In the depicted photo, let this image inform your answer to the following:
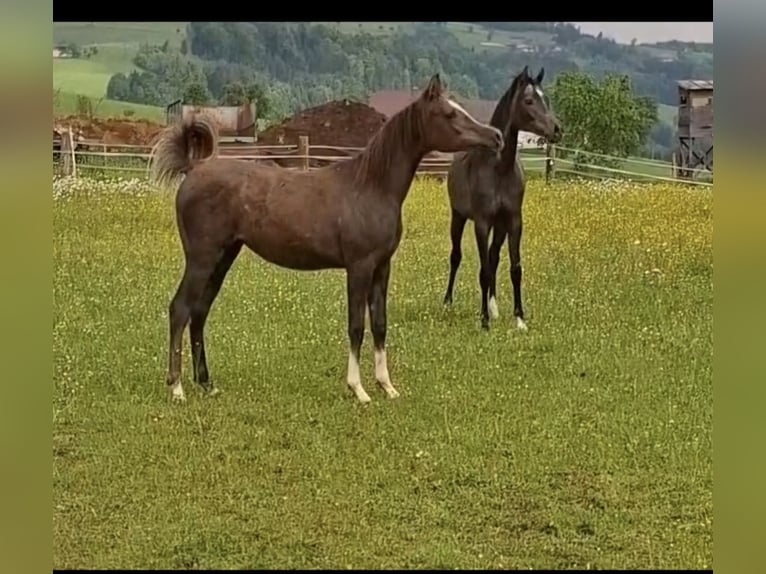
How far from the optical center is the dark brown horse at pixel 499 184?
1.81 meters

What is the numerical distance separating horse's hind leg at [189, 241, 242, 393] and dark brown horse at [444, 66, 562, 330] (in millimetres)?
417

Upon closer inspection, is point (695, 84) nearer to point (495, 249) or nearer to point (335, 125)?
point (495, 249)

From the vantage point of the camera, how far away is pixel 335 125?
1.81 meters

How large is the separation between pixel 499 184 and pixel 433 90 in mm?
219

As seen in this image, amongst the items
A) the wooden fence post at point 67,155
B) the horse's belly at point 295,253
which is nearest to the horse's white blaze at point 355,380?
the horse's belly at point 295,253

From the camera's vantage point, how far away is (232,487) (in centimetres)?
179

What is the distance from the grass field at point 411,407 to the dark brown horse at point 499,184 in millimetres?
25

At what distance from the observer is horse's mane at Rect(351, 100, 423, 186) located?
70.0 inches

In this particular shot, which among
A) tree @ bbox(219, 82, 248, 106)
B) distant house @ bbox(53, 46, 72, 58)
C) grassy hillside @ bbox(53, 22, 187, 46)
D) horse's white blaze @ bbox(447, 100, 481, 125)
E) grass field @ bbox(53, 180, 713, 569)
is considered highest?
grassy hillside @ bbox(53, 22, 187, 46)

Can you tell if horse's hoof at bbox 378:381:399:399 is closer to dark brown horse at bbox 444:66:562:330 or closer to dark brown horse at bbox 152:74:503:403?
dark brown horse at bbox 152:74:503:403

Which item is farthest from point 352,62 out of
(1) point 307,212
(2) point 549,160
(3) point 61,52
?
(3) point 61,52

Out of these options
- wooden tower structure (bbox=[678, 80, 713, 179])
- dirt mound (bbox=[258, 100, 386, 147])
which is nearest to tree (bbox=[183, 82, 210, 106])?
dirt mound (bbox=[258, 100, 386, 147])
